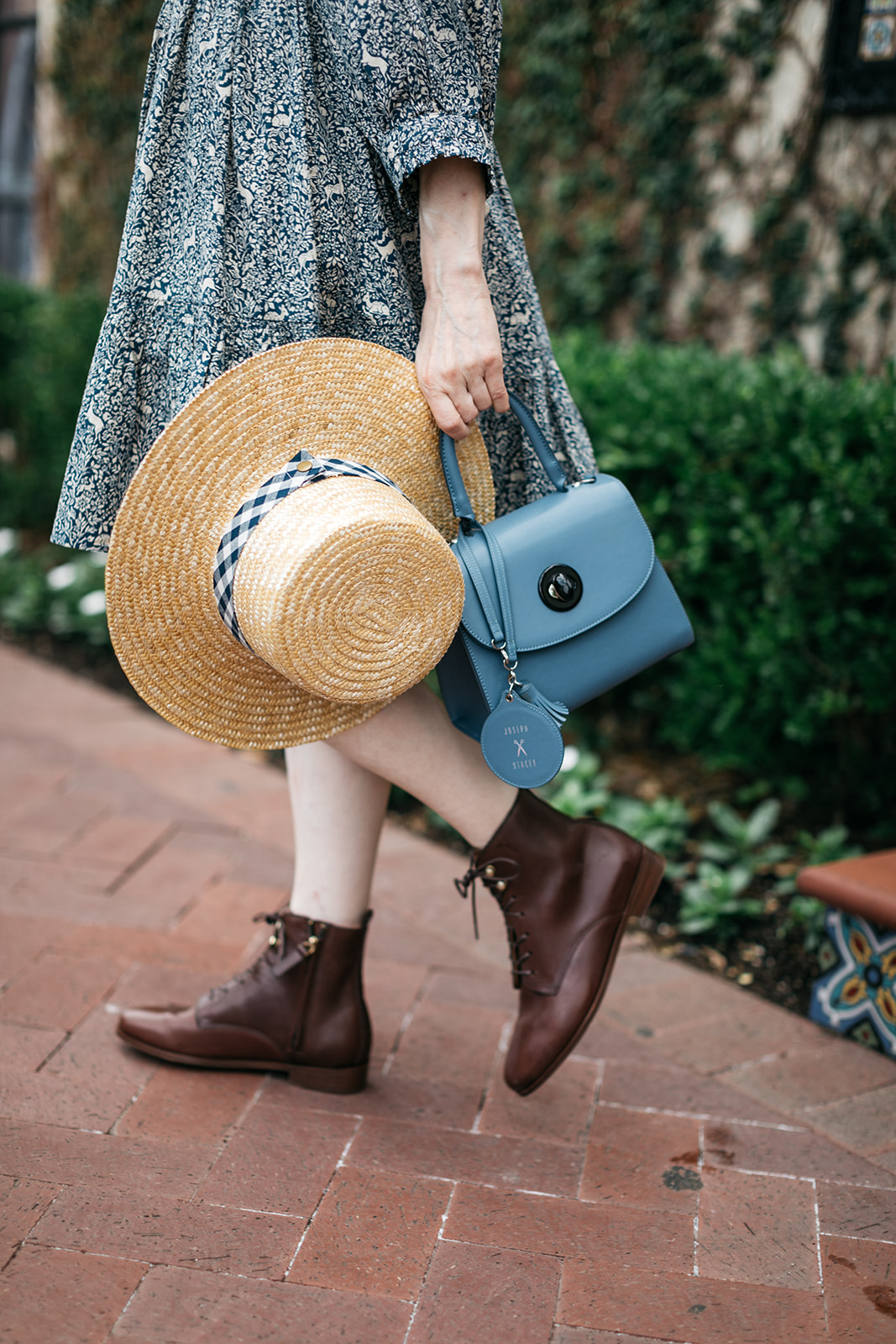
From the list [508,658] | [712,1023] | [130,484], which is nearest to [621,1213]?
[712,1023]

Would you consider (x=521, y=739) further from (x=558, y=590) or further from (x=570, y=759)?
(x=570, y=759)

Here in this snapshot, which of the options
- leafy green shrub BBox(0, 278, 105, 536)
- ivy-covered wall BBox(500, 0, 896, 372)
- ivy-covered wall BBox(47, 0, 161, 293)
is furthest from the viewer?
ivy-covered wall BBox(47, 0, 161, 293)

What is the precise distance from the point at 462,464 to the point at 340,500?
0.96ft

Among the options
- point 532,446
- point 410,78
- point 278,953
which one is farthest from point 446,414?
point 278,953

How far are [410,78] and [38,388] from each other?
13.4 feet

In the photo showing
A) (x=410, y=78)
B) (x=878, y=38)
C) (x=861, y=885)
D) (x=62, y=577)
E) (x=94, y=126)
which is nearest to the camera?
(x=410, y=78)

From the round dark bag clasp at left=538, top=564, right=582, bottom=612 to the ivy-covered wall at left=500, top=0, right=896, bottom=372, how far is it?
272cm

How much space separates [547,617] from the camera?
145 cm

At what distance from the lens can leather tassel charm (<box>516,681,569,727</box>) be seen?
57.1 inches

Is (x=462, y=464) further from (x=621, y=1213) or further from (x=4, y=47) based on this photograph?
(x=4, y=47)

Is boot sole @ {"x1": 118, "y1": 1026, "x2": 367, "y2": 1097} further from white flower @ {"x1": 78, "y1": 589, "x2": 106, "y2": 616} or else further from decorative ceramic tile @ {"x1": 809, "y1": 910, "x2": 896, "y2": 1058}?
white flower @ {"x1": 78, "y1": 589, "x2": 106, "y2": 616}

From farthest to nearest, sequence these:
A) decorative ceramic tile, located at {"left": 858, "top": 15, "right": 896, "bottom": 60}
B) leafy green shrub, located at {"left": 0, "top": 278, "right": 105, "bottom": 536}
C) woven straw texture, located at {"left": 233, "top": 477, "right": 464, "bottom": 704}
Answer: leafy green shrub, located at {"left": 0, "top": 278, "right": 105, "bottom": 536}, decorative ceramic tile, located at {"left": 858, "top": 15, "right": 896, "bottom": 60}, woven straw texture, located at {"left": 233, "top": 477, "right": 464, "bottom": 704}

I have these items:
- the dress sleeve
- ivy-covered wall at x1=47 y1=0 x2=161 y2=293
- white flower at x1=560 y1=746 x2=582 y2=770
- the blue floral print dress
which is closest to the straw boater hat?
the blue floral print dress

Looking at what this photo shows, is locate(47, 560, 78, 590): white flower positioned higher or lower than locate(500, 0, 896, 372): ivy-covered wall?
lower
